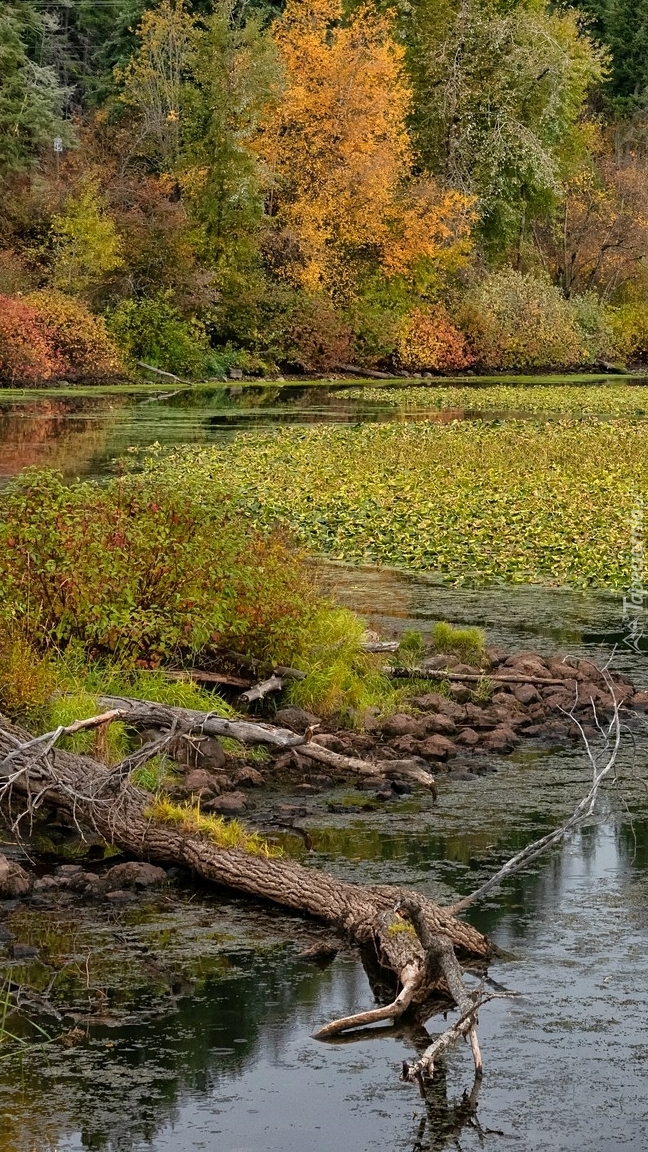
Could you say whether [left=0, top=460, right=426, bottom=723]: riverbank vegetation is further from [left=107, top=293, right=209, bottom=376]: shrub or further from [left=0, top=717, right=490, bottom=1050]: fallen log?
[left=107, top=293, right=209, bottom=376]: shrub

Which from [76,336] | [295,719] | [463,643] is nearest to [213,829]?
[295,719]

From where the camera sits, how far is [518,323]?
6194cm

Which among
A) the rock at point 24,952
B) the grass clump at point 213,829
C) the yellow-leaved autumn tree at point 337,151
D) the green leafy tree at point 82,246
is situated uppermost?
the yellow-leaved autumn tree at point 337,151

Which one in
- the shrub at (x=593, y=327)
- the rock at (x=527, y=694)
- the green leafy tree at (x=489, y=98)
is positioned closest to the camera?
the rock at (x=527, y=694)

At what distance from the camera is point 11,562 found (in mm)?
11500

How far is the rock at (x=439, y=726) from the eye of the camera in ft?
37.4

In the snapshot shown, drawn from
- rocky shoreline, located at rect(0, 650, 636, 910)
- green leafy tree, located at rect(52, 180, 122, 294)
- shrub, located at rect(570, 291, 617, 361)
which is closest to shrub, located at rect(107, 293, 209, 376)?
green leafy tree, located at rect(52, 180, 122, 294)

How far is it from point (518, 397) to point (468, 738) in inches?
1354

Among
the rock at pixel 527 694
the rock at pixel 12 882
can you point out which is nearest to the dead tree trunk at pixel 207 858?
the rock at pixel 12 882

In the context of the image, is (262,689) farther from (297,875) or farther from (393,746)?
(297,875)

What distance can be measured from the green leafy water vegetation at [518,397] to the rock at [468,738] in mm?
28471

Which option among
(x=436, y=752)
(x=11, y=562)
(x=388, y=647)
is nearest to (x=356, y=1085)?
(x=436, y=752)

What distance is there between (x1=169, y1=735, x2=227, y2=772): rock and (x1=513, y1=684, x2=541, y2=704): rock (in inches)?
A: 98.8

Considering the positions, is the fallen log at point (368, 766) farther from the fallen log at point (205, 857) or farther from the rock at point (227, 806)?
the fallen log at point (205, 857)
